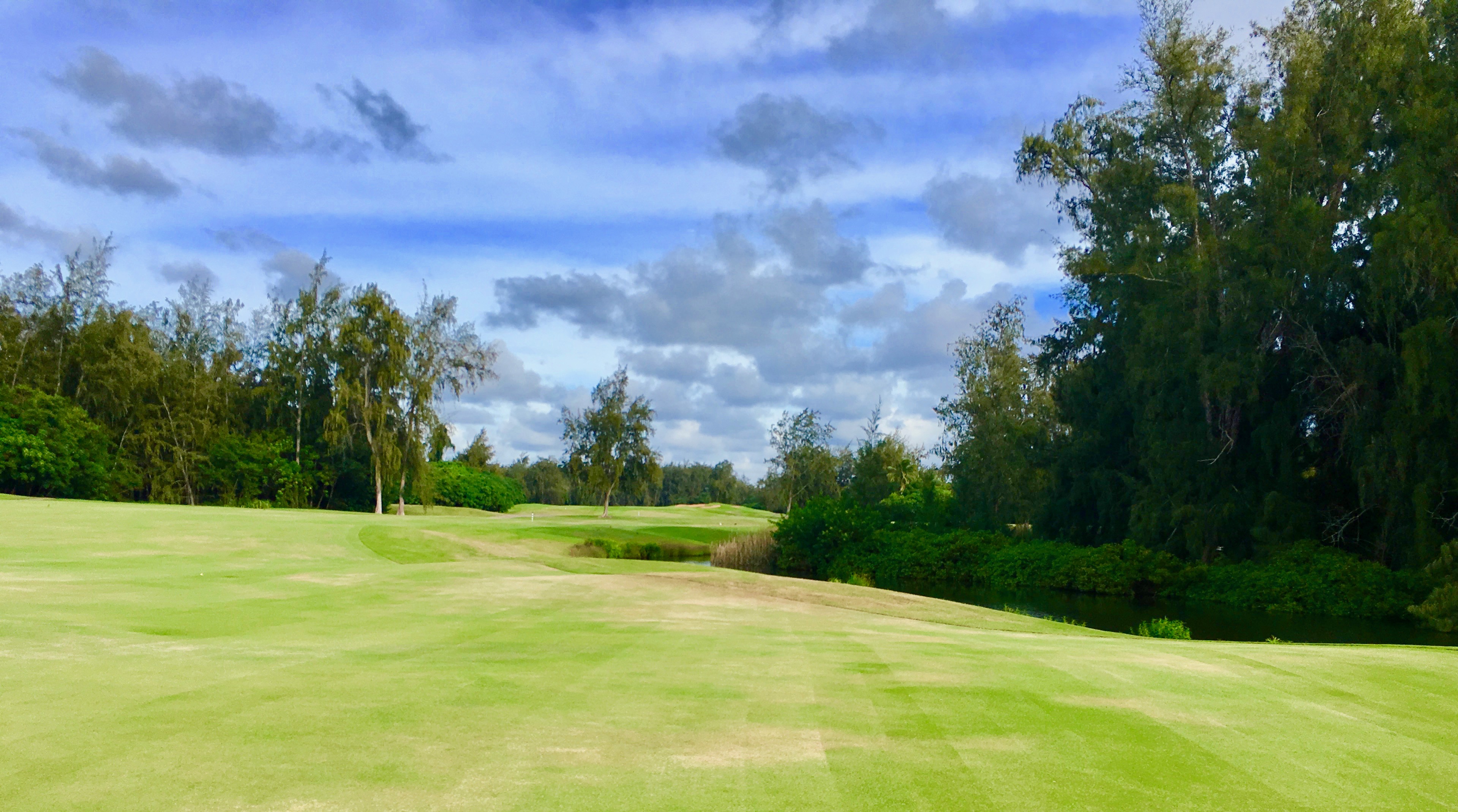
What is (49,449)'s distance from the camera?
5716 centimetres

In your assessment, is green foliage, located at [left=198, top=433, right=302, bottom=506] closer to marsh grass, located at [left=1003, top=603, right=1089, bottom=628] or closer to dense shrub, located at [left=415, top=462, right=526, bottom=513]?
dense shrub, located at [left=415, top=462, right=526, bottom=513]

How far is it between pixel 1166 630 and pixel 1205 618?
10232mm

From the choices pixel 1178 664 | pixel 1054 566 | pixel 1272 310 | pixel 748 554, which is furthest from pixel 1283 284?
pixel 1178 664

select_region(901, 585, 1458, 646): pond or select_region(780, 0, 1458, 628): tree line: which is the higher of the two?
select_region(780, 0, 1458, 628): tree line

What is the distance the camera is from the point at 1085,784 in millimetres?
5828

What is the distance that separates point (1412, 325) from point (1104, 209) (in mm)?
16133

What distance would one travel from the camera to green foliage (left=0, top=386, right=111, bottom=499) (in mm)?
55594

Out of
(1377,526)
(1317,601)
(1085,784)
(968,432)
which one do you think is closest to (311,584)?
(1085,784)

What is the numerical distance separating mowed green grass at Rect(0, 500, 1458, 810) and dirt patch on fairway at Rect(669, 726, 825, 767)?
3cm

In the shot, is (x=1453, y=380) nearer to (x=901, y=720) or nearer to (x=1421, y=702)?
(x=1421, y=702)

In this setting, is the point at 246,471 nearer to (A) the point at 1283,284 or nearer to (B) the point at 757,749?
(A) the point at 1283,284

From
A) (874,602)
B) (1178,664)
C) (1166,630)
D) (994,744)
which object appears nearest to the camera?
(994,744)

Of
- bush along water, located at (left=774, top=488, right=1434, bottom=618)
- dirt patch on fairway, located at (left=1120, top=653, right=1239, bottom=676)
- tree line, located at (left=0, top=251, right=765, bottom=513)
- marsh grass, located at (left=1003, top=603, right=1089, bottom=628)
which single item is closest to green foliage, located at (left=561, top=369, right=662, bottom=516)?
tree line, located at (left=0, top=251, right=765, bottom=513)

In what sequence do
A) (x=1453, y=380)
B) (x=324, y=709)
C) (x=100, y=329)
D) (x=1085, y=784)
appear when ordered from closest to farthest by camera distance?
1. (x=1085, y=784)
2. (x=324, y=709)
3. (x=1453, y=380)
4. (x=100, y=329)
